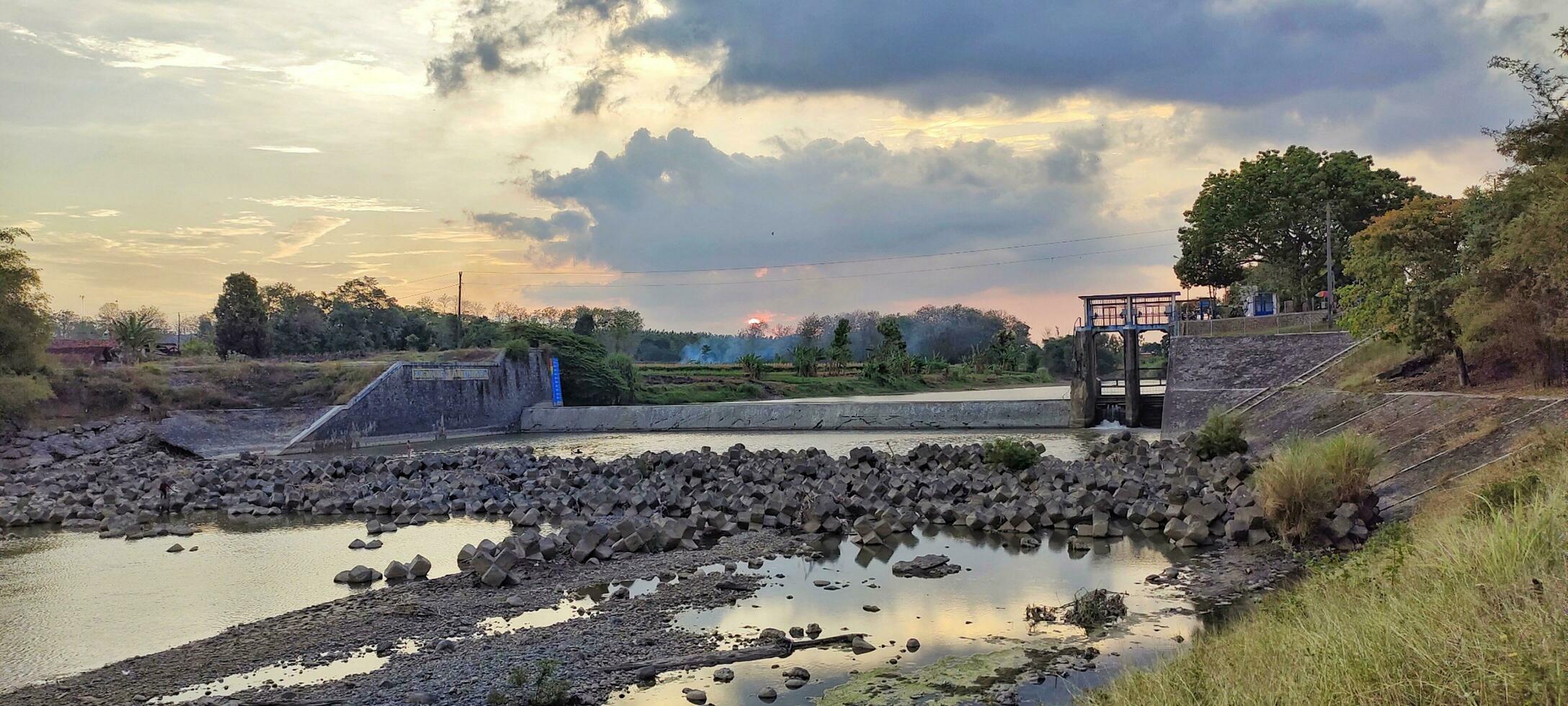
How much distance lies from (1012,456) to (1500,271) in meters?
10.1

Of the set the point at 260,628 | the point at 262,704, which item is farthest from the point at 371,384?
the point at 262,704

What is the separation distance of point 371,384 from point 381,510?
2442cm

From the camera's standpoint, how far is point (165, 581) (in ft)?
48.8

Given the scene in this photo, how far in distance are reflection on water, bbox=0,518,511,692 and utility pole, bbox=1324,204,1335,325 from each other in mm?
32269

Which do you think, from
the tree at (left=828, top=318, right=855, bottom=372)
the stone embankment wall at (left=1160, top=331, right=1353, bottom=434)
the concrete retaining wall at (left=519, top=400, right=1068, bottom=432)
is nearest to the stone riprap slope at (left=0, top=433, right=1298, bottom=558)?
the stone embankment wall at (left=1160, top=331, right=1353, bottom=434)

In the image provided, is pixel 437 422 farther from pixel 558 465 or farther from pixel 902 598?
pixel 902 598

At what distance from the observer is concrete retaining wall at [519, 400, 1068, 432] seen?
4241 centimetres

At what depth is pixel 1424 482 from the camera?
1577 cm

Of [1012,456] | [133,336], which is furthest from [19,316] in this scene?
[1012,456]

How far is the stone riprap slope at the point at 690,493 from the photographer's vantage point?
16.0 m

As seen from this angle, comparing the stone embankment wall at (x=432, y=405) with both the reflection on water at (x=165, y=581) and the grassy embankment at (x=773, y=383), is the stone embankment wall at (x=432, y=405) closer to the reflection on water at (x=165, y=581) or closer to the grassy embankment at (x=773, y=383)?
the grassy embankment at (x=773, y=383)

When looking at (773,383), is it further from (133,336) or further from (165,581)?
(165,581)

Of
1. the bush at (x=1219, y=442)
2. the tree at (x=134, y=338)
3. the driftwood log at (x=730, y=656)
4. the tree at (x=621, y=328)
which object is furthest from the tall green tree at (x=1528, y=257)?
the tree at (x=621, y=328)

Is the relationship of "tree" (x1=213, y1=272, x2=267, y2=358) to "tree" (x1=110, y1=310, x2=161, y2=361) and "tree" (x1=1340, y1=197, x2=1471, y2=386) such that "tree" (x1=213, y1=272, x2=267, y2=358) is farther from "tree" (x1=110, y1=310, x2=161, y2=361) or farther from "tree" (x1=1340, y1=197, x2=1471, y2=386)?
"tree" (x1=1340, y1=197, x2=1471, y2=386)
